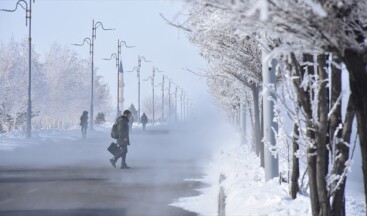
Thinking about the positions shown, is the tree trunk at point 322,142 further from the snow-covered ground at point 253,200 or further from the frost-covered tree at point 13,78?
the frost-covered tree at point 13,78

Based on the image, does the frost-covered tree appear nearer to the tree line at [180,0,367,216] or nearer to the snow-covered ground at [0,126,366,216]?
the snow-covered ground at [0,126,366,216]

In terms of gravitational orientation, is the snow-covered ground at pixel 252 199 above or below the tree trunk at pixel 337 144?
below

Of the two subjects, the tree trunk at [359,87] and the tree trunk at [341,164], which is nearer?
the tree trunk at [359,87]

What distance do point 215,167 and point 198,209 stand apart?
933cm

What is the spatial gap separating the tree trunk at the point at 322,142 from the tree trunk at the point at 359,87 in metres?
0.87

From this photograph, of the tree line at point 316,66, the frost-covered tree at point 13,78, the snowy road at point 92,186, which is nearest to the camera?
the tree line at point 316,66

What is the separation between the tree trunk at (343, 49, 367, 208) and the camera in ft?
14.0

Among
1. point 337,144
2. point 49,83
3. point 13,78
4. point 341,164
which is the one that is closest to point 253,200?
point 341,164

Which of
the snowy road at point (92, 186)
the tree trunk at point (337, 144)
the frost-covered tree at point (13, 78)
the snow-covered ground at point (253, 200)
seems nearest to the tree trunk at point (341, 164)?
the tree trunk at point (337, 144)

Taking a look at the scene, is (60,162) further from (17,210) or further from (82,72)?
(82,72)

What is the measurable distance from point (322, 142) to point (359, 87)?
1125 mm

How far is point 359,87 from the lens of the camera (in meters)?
4.38

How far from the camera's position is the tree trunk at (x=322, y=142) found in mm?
5445

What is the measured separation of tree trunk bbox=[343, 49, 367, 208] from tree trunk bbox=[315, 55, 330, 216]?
0.87m
